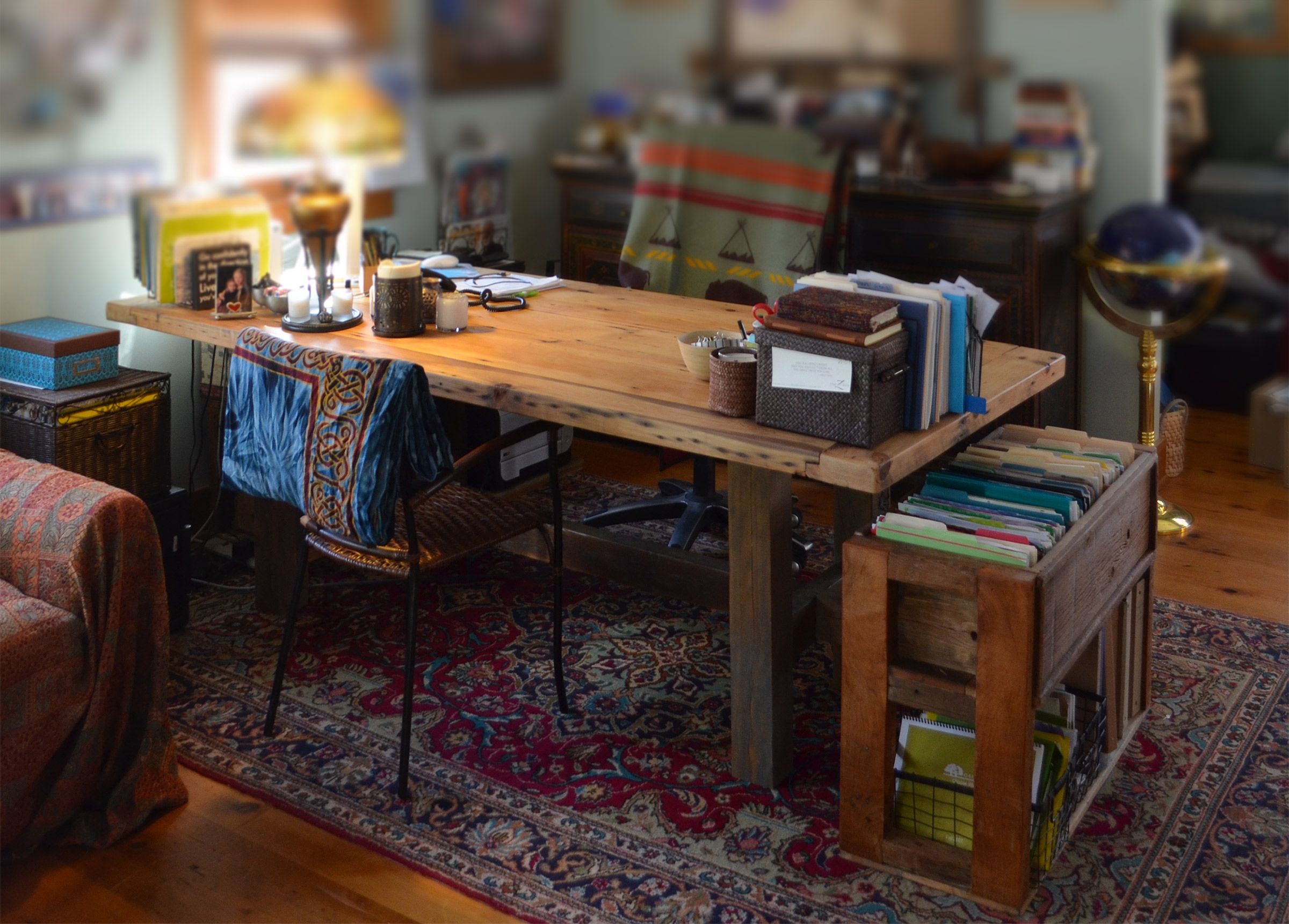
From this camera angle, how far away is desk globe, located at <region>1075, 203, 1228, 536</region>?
26 centimetres

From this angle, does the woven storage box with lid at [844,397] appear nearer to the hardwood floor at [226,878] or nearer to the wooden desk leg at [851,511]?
the hardwood floor at [226,878]

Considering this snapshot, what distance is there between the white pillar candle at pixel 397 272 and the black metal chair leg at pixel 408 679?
509mm

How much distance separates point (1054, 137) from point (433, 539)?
73.1 inches

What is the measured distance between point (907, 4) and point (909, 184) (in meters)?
0.08

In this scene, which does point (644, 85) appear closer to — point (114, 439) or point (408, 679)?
point (408, 679)

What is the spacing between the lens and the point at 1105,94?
0.93ft

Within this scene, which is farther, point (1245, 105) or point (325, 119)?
point (325, 119)

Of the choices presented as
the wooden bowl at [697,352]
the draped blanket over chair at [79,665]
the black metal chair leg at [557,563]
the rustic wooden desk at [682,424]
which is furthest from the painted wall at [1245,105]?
the black metal chair leg at [557,563]

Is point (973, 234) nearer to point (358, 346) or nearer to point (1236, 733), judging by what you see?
point (358, 346)

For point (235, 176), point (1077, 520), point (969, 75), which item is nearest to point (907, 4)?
point (969, 75)

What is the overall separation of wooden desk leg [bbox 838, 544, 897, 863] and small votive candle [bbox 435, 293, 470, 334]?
A: 37.2 inches

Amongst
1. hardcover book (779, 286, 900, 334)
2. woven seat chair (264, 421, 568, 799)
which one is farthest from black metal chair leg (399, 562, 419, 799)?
hardcover book (779, 286, 900, 334)

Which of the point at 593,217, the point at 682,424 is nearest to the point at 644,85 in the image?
the point at 593,217

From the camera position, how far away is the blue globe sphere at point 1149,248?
266 millimetres
